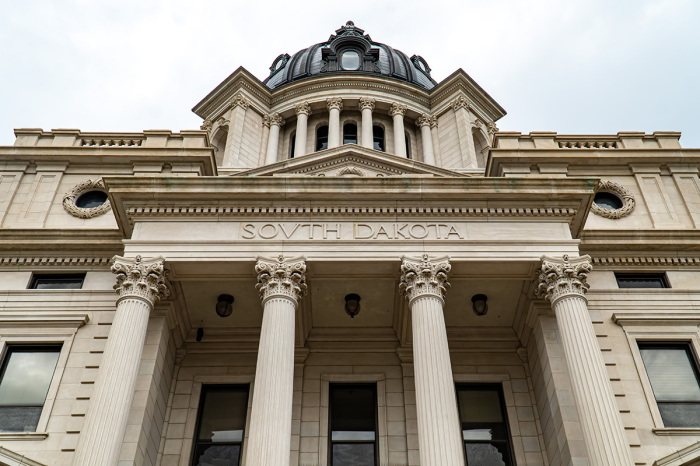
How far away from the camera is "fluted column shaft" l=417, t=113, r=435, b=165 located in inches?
1356

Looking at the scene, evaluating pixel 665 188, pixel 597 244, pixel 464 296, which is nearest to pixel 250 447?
pixel 464 296

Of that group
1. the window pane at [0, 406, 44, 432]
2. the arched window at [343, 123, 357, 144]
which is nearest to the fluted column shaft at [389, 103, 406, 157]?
the arched window at [343, 123, 357, 144]

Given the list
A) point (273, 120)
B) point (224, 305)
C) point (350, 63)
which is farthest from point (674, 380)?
point (350, 63)

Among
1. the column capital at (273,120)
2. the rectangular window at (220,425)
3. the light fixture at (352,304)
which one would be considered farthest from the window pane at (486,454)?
the column capital at (273,120)

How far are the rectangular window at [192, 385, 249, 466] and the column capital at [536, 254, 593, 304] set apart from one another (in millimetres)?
8503

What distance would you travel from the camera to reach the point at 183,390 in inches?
731

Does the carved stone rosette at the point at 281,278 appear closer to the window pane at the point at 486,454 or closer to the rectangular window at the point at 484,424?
the rectangular window at the point at 484,424

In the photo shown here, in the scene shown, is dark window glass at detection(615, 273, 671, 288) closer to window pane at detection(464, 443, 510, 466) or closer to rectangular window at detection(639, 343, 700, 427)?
rectangular window at detection(639, 343, 700, 427)

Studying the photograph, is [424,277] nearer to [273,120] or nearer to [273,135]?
[273,135]

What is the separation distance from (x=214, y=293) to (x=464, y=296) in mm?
6770

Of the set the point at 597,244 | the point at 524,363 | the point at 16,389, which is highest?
Result: the point at 597,244

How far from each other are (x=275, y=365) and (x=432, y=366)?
3.40 metres

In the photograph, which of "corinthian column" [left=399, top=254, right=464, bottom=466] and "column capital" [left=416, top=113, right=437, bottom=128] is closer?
"corinthian column" [left=399, top=254, right=464, bottom=466]

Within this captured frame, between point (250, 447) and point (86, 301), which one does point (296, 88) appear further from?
point (250, 447)
